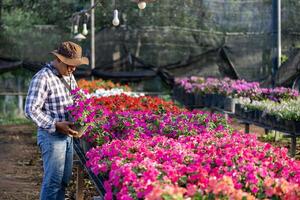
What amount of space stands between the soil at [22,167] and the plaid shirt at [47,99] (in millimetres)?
1969

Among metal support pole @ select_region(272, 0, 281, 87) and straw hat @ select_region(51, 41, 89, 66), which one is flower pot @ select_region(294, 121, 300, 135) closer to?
straw hat @ select_region(51, 41, 89, 66)

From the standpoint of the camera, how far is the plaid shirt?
4195mm

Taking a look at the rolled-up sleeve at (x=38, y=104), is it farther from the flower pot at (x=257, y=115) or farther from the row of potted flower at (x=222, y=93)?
the row of potted flower at (x=222, y=93)

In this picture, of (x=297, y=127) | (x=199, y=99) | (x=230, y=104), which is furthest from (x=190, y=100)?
(x=297, y=127)

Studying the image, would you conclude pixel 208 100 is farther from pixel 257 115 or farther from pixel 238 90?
pixel 257 115

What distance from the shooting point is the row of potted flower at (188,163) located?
279 cm

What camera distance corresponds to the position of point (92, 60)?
14.4 m

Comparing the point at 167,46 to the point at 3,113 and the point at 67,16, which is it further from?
the point at 3,113

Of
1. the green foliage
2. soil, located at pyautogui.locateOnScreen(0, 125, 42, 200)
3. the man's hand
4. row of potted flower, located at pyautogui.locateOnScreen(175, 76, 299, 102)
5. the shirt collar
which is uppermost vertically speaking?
the shirt collar

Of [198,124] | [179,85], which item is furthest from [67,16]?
[198,124]

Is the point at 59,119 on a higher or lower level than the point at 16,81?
higher

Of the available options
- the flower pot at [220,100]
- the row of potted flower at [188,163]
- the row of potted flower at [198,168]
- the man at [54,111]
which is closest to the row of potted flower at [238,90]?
the flower pot at [220,100]

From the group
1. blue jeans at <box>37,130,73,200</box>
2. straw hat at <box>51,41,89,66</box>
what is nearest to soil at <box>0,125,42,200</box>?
blue jeans at <box>37,130,73,200</box>

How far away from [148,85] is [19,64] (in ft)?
11.4
